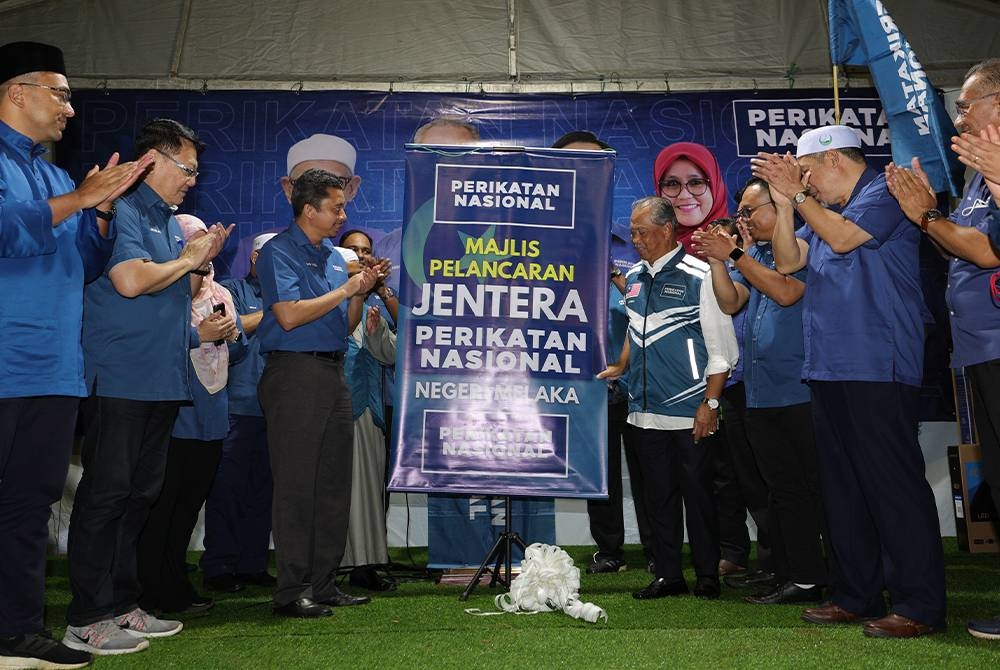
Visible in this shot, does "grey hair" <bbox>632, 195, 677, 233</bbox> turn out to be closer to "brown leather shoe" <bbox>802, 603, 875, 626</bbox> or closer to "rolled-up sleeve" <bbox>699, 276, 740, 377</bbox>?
"rolled-up sleeve" <bbox>699, 276, 740, 377</bbox>

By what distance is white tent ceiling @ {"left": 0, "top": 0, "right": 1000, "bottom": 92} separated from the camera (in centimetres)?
659

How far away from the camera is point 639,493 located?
5520mm

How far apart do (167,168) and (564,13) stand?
410cm

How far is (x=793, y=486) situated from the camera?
407 centimetres

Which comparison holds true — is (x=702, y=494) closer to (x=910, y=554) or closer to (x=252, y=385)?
(x=910, y=554)

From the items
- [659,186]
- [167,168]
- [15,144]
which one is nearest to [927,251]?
[659,186]

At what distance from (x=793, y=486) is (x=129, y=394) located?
2791 mm

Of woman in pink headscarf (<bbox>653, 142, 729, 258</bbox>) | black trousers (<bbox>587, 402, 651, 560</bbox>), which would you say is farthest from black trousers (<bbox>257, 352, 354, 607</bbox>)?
woman in pink headscarf (<bbox>653, 142, 729, 258</bbox>)

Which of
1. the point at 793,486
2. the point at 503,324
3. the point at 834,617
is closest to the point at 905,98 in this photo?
the point at 793,486

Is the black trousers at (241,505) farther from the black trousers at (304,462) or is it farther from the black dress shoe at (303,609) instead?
the black dress shoe at (303,609)

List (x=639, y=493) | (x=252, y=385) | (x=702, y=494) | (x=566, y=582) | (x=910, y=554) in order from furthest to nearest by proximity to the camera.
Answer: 1. (x=639, y=493)
2. (x=252, y=385)
3. (x=702, y=494)
4. (x=566, y=582)
5. (x=910, y=554)

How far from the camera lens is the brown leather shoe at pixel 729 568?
5.08 metres

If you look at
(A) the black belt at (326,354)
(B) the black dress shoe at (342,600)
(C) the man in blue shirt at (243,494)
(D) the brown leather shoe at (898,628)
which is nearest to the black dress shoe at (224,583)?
(C) the man in blue shirt at (243,494)

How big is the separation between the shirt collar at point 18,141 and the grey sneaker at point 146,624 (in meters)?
1.64
